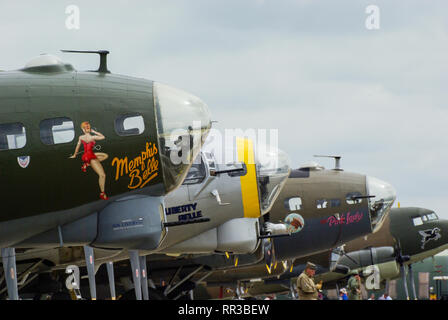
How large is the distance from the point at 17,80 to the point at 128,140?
2.15 meters

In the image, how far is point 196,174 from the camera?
19.8 m

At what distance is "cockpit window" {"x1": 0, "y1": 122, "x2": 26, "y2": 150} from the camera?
12469 millimetres

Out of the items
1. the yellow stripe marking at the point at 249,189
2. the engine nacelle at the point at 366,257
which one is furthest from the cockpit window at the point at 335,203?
the engine nacelle at the point at 366,257

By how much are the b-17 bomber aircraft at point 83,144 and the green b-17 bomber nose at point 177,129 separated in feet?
0.06

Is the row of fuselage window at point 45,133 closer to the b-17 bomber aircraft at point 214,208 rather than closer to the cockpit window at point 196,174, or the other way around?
the b-17 bomber aircraft at point 214,208

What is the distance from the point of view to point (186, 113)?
13.6 metres

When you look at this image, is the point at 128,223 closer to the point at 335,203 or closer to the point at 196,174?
the point at 196,174

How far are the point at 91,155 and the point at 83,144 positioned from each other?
22 cm

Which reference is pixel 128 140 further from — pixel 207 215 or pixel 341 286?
pixel 341 286

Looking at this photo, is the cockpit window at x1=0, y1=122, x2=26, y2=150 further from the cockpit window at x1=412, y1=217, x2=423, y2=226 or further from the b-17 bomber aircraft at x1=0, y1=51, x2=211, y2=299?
the cockpit window at x1=412, y1=217, x2=423, y2=226

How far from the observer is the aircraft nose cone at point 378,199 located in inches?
1123

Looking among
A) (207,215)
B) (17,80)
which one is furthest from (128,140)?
(207,215)

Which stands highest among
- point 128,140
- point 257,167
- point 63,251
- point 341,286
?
point 128,140

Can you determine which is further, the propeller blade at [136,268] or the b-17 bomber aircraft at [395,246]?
the b-17 bomber aircraft at [395,246]
